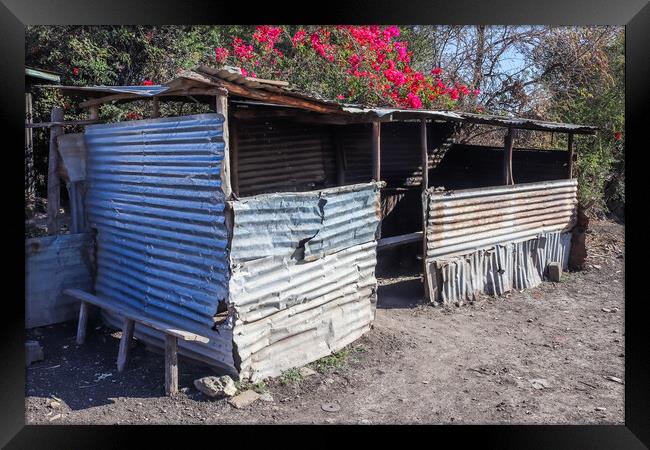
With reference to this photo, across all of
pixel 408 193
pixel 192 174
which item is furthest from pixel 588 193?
pixel 192 174

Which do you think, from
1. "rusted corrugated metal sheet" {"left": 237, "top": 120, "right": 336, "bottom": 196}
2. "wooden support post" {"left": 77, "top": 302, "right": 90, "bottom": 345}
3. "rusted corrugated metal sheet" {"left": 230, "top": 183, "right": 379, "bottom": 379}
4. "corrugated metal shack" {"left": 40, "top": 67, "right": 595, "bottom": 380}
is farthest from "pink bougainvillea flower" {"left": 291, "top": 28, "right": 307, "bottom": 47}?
"wooden support post" {"left": 77, "top": 302, "right": 90, "bottom": 345}

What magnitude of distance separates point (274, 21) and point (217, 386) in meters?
3.13

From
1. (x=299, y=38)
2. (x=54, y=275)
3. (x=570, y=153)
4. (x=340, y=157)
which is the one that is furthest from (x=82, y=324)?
(x=570, y=153)

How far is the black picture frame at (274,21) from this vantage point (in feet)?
14.7

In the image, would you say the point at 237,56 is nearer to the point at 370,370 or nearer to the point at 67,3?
the point at 67,3

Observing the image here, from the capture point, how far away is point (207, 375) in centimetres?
512

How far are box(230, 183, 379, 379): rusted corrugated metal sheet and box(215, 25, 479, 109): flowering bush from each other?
3998 millimetres

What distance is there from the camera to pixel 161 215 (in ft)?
17.8

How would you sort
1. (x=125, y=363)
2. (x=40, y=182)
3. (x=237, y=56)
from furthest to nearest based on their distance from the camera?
(x=237, y=56)
(x=40, y=182)
(x=125, y=363)

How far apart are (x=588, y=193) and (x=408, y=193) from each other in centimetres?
386

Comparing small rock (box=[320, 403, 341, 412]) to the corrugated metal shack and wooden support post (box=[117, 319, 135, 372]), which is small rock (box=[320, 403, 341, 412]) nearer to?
the corrugated metal shack

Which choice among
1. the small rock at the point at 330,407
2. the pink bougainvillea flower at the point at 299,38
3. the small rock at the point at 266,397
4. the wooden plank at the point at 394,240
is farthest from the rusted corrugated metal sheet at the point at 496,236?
the pink bougainvillea flower at the point at 299,38

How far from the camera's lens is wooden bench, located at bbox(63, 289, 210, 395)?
189 inches

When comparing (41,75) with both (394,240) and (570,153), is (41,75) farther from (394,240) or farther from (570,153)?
(570,153)
